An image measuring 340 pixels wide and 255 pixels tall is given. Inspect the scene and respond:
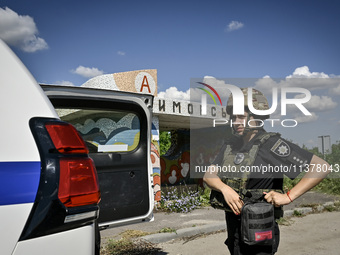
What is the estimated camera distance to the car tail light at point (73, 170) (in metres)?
1.56

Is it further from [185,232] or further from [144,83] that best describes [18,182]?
[144,83]

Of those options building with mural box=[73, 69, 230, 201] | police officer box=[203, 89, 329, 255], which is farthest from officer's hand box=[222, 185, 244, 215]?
building with mural box=[73, 69, 230, 201]

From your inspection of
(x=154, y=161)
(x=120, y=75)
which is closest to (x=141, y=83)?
(x=120, y=75)

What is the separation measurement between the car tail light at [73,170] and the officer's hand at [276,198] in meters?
1.38

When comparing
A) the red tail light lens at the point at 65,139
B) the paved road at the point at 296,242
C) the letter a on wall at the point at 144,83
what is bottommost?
the paved road at the point at 296,242

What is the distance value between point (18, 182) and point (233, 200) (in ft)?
5.26

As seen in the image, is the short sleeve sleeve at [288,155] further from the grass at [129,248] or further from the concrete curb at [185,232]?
the concrete curb at [185,232]

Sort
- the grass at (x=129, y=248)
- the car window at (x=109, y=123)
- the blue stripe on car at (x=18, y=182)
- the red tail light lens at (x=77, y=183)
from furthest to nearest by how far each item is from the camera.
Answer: the car window at (x=109, y=123)
the grass at (x=129, y=248)
the red tail light lens at (x=77, y=183)
the blue stripe on car at (x=18, y=182)

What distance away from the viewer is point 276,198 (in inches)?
99.0

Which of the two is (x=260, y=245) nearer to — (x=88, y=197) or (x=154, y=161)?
(x=88, y=197)

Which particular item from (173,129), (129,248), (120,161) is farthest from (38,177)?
(173,129)

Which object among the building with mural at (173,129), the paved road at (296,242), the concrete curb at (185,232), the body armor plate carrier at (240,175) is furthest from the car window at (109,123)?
the body armor plate carrier at (240,175)

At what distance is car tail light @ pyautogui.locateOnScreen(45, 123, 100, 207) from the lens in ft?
5.12

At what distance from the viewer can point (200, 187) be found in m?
12.8
